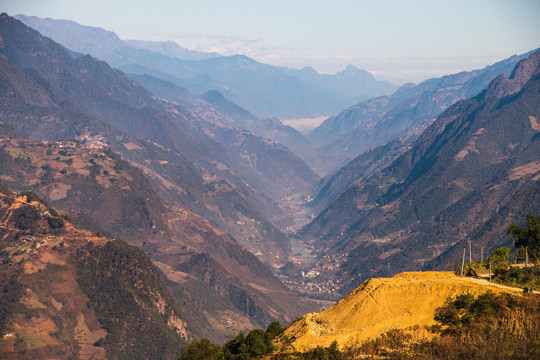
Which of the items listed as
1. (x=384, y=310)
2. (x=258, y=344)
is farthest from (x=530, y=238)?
(x=258, y=344)

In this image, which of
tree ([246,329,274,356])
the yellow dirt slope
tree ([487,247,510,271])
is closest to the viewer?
the yellow dirt slope

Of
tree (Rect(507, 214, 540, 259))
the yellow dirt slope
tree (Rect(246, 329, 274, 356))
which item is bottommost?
tree (Rect(246, 329, 274, 356))

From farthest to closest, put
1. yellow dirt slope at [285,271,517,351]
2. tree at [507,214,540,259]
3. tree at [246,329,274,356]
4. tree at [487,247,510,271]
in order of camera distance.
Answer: tree at [507,214,540,259] → tree at [487,247,510,271] → tree at [246,329,274,356] → yellow dirt slope at [285,271,517,351]

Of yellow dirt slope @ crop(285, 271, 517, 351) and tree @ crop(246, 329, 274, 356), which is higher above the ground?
yellow dirt slope @ crop(285, 271, 517, 351)

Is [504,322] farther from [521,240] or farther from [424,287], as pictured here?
[521,240]

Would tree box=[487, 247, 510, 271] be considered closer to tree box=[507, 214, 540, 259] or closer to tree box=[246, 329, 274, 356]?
tree box=[507, 214, 540, 259]

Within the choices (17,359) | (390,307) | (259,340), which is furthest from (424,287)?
(17,359)

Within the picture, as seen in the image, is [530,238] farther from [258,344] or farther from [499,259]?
[258,344]

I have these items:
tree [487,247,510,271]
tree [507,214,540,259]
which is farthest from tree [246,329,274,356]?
tree [507,214,540,259]

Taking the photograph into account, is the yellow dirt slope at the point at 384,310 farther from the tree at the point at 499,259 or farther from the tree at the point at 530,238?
the tree at the point at 530,238

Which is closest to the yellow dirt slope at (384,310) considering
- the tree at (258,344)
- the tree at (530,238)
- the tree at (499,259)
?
the tree at (258,344)
